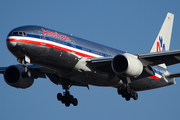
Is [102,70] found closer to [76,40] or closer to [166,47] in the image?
[76,40]

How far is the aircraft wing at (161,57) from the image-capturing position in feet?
98.1

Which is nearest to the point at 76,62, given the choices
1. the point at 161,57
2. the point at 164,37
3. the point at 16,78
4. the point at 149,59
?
the point at 149,59

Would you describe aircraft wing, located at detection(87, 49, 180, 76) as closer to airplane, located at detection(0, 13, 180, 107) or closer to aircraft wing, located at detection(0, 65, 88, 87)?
airplane, located at detection(0, 13, 180, 107)

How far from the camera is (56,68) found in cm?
3003

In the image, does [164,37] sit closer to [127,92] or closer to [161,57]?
[127,92]

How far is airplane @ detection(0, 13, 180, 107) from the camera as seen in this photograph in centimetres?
2764

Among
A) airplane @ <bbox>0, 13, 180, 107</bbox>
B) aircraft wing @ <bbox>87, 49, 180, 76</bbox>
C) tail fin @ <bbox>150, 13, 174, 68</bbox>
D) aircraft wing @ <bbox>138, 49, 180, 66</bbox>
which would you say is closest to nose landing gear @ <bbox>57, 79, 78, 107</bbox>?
airplane @ <bbox>0, 13, 180, 107</bbox>

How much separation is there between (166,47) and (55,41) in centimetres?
2228

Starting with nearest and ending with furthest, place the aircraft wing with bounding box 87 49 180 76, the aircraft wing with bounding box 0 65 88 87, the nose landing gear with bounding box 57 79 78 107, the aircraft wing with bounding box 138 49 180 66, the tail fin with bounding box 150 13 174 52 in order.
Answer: the aircraft wing with bounding box 138 49 180 66
the aircraft wing with bounding box 87 49 180 76
the aircraft wing with bounding box 0 65 88 87
the nose landing gear with bounding box 57 79 78 107
the tail fin with bounding box 150 13 174 52

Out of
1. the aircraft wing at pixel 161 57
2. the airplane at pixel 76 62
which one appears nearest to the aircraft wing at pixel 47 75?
the airplane at pixel 76 62

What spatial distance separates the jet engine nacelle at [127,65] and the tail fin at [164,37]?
13.5 m

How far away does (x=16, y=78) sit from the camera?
36.1 metres

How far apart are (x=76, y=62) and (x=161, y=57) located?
318 inches

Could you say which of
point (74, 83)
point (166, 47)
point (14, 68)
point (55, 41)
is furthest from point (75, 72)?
point (166, 47)
